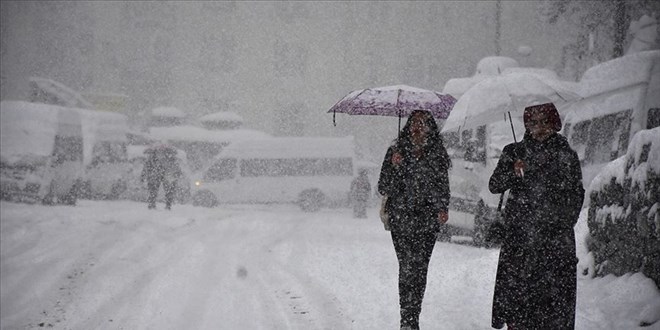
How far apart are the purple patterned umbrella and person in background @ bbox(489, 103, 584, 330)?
1.95m

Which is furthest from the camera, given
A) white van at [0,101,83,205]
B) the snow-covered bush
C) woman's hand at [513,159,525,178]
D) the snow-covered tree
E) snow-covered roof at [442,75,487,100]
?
the snow-covered tree

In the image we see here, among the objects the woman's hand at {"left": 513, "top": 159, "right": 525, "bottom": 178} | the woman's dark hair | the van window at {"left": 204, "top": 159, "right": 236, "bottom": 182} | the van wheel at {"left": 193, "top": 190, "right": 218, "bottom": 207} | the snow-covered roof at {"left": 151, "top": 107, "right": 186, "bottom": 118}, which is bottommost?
the van wheel at {"left": 193, "top": 190, "right": 218, "bottom": 207}

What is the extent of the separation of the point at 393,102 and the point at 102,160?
16.3 meters

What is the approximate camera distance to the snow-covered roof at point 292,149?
21172 millimetres

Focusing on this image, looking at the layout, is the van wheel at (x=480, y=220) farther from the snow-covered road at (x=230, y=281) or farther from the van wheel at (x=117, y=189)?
the van wheel at (x=117, y=189)

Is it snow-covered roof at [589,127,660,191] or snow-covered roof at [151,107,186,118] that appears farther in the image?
snow-covered roof at [151,107,186,118]

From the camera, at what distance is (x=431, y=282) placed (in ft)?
26.1

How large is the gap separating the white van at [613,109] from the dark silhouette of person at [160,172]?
11254mm

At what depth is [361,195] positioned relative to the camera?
18.8 m

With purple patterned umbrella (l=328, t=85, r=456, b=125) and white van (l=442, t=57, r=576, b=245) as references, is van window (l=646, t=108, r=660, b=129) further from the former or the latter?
purple patterned umbrella (l=328, t=85, r=456, b=125)

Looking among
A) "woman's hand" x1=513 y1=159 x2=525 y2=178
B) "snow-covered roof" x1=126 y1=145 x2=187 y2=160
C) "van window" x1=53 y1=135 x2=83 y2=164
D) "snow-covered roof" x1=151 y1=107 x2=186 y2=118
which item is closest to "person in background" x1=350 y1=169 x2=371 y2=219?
"snow-covered roof" x1=126 y1=145 x2=187 y2=160

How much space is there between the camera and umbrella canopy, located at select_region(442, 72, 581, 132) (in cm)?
590

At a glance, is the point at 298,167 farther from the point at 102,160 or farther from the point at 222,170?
the point at 102,160

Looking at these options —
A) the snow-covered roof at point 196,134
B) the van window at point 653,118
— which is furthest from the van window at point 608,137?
the snow-covered roof at point 196,134
